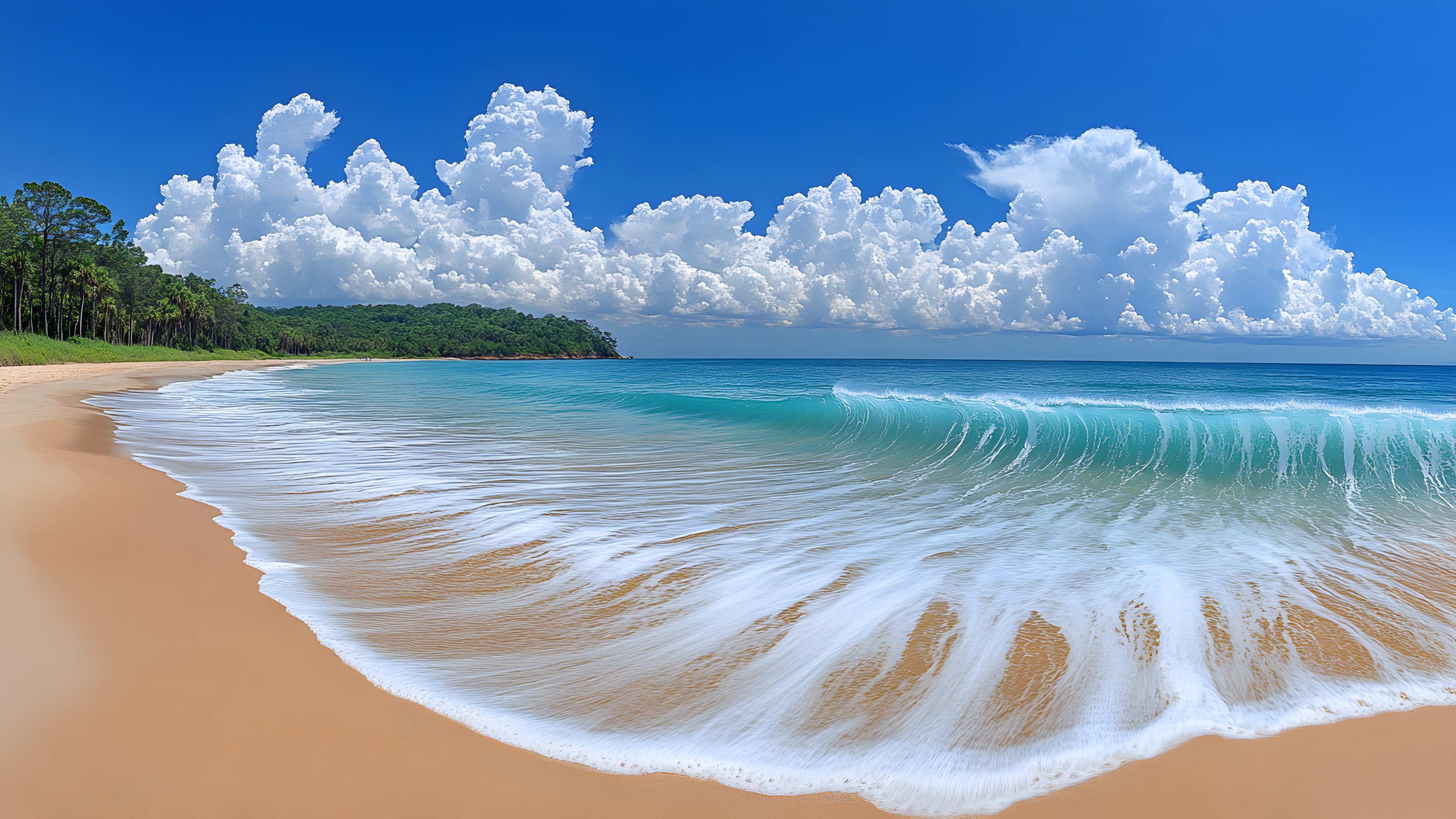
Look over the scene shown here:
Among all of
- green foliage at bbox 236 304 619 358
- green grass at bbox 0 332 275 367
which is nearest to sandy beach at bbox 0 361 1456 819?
green grass at bbox 0 332 275 367

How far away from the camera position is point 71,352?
44469mm

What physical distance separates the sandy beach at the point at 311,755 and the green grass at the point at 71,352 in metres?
48.1

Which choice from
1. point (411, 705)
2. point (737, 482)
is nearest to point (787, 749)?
point (411, 705)

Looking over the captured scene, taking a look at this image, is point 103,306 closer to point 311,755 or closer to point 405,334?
point 311,755

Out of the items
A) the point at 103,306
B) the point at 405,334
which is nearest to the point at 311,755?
the point at 103,306

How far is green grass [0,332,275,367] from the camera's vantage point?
119 ft

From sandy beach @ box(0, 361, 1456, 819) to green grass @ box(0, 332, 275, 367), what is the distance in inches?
1895

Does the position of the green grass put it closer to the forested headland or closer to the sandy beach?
the forested headland

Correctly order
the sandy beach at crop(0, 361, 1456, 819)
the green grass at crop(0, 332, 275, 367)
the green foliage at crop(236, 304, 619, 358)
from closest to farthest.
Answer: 1. the sandy beach at crop(0, 361, 1456, 819)
2. the green grass at crop(0, 332, 275, 367)
3. the green foliage at crop(236, 304, 619, 358)

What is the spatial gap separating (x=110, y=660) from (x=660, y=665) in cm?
274

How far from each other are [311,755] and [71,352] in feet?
207

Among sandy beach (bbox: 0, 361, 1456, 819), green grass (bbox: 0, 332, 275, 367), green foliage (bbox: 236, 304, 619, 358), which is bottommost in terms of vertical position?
sandy beach (bbox: 0, 361, 1456, 819)

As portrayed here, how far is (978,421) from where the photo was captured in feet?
57.4

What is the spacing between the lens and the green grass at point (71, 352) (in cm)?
3628
